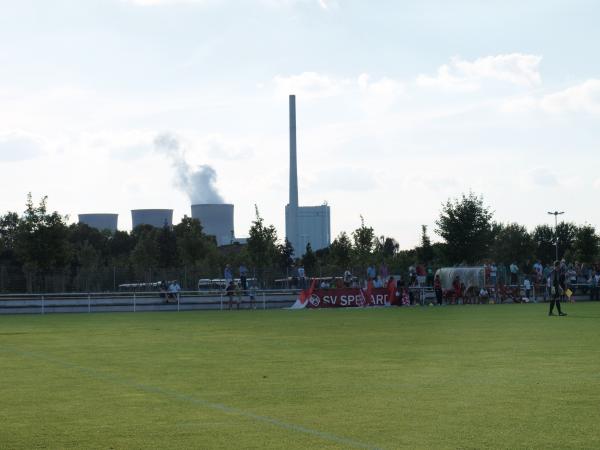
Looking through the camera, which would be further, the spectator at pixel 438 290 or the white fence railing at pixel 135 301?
the spectator at pixel 438 290

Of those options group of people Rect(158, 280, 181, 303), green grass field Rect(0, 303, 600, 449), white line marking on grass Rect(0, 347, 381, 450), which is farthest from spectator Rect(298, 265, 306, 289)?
white line marking on grass Rect(0, 347, 381, 450)

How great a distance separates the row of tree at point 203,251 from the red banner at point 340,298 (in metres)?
9.63

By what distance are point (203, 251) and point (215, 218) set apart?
4490cm

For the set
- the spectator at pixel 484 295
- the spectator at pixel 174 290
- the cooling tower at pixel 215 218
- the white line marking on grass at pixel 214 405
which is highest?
the cooling tower at pixel 215 218

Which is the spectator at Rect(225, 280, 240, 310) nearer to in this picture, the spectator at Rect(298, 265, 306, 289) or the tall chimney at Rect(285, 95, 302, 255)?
the spectator at Rect(298, 265, 306, 289)

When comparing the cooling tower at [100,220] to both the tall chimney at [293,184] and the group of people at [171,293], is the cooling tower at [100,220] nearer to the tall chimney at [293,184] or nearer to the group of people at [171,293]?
the tall chimney at [293,184]

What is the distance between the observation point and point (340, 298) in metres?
51.1

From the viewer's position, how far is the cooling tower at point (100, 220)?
17125cm

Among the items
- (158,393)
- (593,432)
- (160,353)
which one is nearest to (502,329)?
(160,353)

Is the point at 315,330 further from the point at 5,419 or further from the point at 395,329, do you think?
the point at 5,419

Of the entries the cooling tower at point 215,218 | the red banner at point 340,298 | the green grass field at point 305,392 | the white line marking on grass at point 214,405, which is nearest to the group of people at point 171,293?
the red banner at point 340,298

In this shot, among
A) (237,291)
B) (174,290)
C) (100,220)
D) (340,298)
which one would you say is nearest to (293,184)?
(100,220)

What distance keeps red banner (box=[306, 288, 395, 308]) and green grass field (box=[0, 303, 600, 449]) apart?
2726 cm

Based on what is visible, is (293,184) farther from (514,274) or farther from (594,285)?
(594,285)
